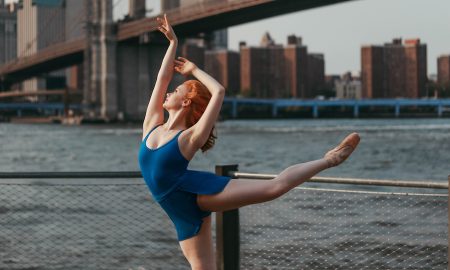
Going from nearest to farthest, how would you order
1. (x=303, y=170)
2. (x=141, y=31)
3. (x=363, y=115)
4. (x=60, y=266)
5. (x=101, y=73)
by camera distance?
(x=303, y=170) < (x=60, y=266) < (x=141, y=31) < (x=101, y=73) < (x=363, y=115)

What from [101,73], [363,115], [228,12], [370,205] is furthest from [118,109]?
[370,205]

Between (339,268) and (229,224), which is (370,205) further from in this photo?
(229,224)

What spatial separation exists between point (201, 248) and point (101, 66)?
250ft

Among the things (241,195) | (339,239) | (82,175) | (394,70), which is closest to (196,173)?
(241,195)

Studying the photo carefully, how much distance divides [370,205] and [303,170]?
9690mm

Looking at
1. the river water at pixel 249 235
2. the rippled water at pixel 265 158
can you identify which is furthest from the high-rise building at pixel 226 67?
the river water at pixel 249 235

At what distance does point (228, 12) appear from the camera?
181ft

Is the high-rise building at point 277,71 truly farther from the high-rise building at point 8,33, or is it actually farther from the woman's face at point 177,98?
the woman's face at point 177,98

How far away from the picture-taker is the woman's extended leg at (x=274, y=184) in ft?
11.5

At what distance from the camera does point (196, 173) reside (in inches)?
142

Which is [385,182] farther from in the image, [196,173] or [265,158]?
[265,158]

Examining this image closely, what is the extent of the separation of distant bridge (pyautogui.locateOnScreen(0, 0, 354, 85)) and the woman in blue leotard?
47.2 m

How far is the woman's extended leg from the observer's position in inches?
138

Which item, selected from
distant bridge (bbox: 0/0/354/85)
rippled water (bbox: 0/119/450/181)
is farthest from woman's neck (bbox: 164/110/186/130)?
distant bridge (bbox: 0/0/354/85)
